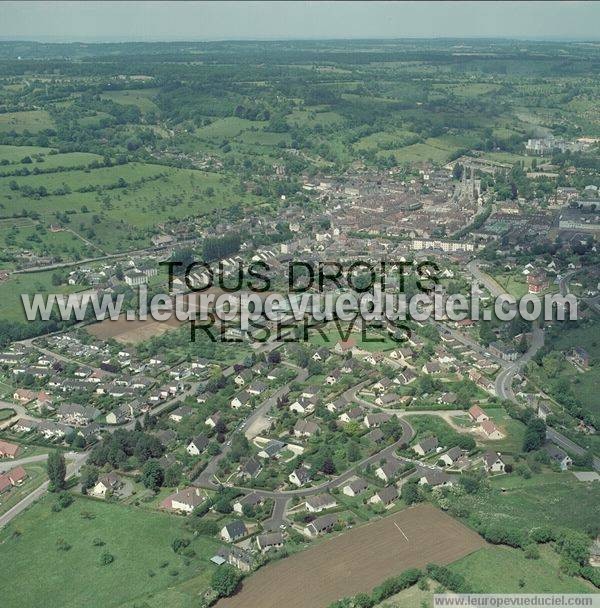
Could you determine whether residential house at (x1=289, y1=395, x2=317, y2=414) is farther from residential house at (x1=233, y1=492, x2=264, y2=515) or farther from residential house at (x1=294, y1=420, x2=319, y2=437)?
residential house at (x1=233, y1=492, x2=264, y2=515)

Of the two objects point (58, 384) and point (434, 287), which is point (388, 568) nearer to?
point (58, 384)

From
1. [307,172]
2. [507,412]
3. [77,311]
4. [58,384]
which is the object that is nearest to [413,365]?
[507,412]

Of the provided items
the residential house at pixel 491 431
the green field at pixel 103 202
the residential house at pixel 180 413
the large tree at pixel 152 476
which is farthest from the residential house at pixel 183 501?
the green field at pixel 103 202

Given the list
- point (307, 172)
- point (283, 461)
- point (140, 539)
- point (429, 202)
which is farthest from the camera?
point (307, 172)

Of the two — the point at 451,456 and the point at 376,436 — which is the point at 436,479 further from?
the point at 376,436

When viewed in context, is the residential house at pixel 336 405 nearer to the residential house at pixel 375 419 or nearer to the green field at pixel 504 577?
the residential house at pixel 375 419

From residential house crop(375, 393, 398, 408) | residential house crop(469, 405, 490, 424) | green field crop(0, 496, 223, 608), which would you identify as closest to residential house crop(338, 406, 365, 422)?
residential house crop(375, 393, 398, 408)

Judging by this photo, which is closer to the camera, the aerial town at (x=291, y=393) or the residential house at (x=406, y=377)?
the aerial town at (x=291, y=393)

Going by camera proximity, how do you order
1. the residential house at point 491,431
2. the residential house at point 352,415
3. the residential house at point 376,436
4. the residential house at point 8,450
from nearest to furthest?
1. the residential house at point 8,450
2. the residential house at point 376,436
3. the residential house at point 491,431
4. the residential house at point 352,415
